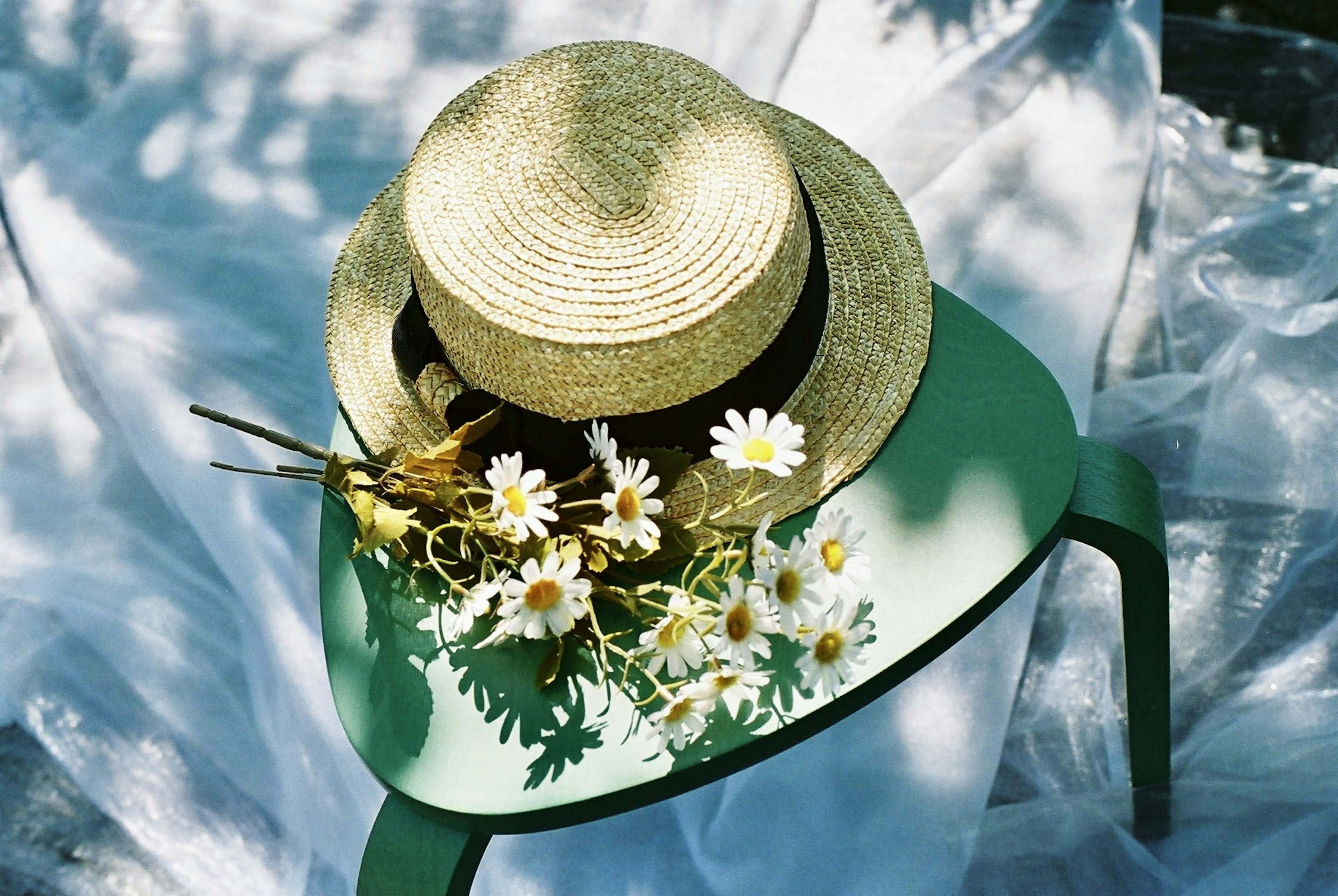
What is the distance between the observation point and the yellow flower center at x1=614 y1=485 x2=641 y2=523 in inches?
39.8

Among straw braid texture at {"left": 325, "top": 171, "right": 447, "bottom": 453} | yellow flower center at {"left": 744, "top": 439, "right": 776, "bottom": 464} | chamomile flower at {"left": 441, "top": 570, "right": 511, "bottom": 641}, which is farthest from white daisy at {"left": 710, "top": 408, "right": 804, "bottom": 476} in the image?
straw braid texture at {"left": 325, "top": 171, "right": 447, "bottom": 453}

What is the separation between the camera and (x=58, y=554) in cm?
180

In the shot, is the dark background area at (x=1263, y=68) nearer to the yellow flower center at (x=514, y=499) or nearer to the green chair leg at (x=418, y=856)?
the yellow flower center at (x=514, y=499)

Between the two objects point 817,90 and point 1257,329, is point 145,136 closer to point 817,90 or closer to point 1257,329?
point 817,90

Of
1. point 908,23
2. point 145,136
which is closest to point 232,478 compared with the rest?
point 145,136

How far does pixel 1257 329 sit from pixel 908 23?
0.87 m

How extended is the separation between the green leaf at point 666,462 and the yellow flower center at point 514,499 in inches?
4.2

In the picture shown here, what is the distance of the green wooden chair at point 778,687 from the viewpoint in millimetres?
1059

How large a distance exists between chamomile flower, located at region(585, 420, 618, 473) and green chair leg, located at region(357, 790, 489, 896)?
1.11ft

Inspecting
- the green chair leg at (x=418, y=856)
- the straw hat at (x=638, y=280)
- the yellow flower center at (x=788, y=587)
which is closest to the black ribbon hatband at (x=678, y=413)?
the straw hat at (x=638, y=280)

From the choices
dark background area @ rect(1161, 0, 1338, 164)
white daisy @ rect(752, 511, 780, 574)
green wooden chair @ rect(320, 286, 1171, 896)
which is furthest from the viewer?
dark background area @ rect(1161, 0, 1338, 164)

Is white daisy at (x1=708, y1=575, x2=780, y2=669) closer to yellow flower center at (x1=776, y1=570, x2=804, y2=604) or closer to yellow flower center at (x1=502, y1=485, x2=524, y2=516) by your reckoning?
yellow flower center at (x1=776, y1=570, x2=804, y2=604)

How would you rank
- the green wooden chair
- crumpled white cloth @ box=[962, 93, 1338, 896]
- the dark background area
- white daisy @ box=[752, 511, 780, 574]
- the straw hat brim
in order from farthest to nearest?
the dark background area
crumpled white cloth @ box=[962, 93, 1338, 896]
the straw hat brim
the green wooden chair
white daisy @ box=[752, 511, 780, 574]

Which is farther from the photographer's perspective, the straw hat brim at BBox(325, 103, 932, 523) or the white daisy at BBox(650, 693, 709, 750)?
the straw hat brim at BBox(325, 103, 932, 523)
